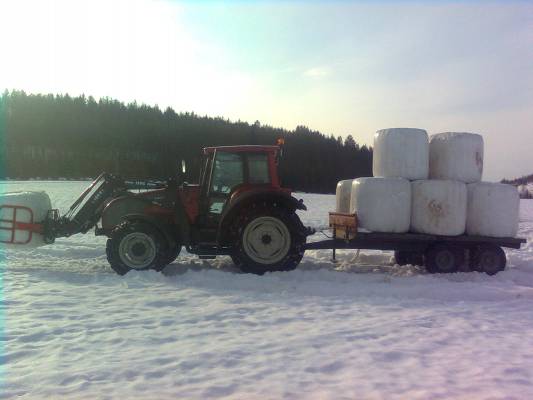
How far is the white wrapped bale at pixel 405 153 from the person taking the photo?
7.95 m

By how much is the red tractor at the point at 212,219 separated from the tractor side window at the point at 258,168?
0.05 feet

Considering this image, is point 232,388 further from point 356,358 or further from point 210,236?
point 210,236

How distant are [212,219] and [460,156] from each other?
13.9ft

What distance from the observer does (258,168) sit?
26.9 ft

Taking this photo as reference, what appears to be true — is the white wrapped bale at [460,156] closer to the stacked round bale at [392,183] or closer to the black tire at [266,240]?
the stacked round bale at [392,183]

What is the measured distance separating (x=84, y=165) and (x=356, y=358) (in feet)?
210

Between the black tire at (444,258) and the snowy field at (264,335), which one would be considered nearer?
the snowy field at (264,335)

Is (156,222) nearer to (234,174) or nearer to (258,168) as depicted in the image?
(234,174)

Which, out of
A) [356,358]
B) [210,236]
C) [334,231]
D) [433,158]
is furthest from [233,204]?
[356,358]

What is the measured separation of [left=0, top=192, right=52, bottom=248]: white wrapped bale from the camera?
8289 mm

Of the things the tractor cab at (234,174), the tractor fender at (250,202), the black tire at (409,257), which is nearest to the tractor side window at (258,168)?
the tractor cab at (234,174)

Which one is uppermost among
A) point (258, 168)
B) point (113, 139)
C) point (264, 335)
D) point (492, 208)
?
point (113, 139)

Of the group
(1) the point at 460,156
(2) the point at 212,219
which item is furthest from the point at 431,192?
(2) the point at 212,219

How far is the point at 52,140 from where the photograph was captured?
219ft
